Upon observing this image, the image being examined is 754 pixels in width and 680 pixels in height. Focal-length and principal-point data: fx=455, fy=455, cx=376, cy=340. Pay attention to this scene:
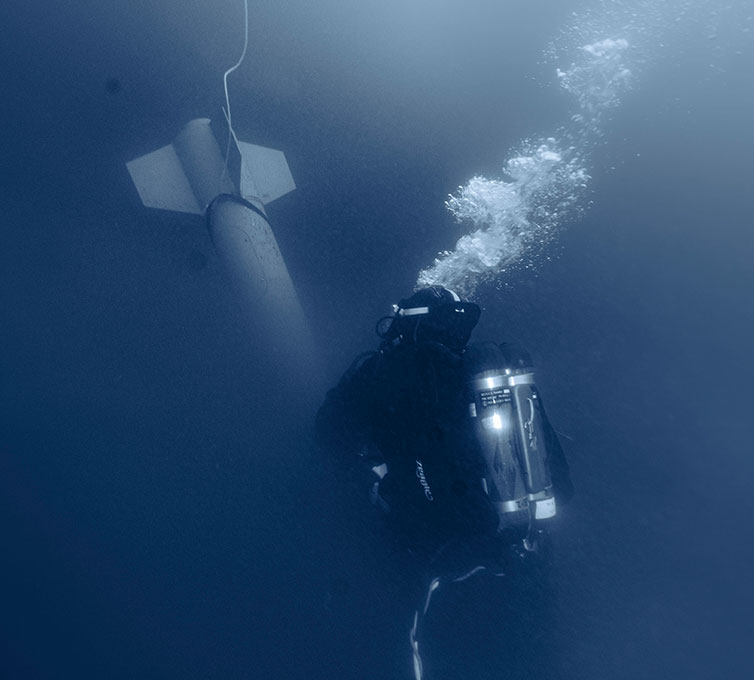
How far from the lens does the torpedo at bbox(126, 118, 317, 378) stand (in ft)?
10.3

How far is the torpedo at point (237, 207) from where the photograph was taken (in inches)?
124

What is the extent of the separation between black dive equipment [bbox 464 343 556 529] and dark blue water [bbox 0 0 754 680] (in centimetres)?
120

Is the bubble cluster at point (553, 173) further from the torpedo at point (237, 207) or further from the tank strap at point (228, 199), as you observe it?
the tank strap at point (228, 199)

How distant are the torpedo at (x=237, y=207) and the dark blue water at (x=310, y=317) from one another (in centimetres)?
14

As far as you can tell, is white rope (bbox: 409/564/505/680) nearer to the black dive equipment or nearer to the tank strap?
the black dive equipment

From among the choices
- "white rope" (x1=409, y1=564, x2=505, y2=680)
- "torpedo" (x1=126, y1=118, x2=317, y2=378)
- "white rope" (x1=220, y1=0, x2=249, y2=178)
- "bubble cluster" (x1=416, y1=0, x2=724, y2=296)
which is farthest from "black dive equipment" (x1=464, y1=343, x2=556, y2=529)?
"white rope" (x1=220, y1=0, x2=249, y2=178)

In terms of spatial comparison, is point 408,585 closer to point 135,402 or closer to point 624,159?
point 135,402

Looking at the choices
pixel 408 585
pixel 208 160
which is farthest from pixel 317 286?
pixel 408 585

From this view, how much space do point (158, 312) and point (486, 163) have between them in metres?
2.64

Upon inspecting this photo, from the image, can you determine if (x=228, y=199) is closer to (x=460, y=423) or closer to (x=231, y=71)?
(x=231, y=71)

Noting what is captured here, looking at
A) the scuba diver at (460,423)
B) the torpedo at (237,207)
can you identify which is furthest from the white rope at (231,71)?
the scuba diver at (460,423)

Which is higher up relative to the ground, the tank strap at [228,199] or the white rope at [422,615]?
the tank strap at [228,199]

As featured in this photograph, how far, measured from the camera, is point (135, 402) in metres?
3.21

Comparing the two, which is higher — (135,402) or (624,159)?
(624,159)
